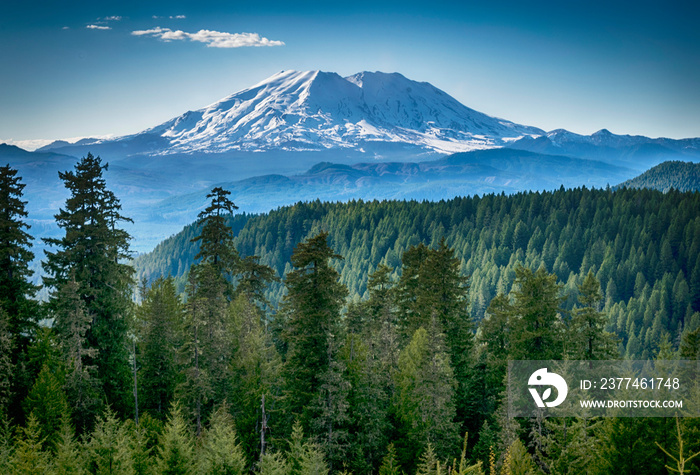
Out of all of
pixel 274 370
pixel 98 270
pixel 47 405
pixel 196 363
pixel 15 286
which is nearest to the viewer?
pixel 47 405

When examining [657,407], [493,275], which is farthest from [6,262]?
[493,275]

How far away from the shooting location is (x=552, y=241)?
138125 mm

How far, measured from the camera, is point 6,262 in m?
31.9

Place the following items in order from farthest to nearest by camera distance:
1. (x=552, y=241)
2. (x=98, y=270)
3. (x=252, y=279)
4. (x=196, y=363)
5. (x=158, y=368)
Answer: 1. (x=552, y=241)
2. (x=252, y=279)
3. (x=158, y=368)
4. (x=98, y=270)
5. (x=196, y=363)

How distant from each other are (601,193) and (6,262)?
15104cm

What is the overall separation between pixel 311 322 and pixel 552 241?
12277 cm

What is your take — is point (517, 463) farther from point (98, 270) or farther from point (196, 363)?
point (98, 270)

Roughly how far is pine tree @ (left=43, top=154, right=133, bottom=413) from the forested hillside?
69.0 m

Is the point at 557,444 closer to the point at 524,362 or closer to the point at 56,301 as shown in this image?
the point at 524,362

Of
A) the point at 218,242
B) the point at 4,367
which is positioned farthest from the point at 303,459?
the point at 218,242

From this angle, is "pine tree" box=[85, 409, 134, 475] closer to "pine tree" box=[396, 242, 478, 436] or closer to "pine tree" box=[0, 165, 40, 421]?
"pine tree" box=[0, 165, 40, 421]

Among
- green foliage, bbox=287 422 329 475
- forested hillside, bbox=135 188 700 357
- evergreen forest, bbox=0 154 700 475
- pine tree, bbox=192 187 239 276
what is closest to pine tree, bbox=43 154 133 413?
evergreen forest, bbox=0 154 700 475

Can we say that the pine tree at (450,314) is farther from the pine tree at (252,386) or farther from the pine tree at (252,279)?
the pine tree at (252,279)

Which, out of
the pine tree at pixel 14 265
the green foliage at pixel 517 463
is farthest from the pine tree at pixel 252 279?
the green foliage at pixel 517 463
